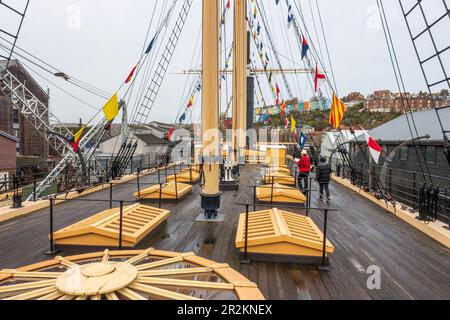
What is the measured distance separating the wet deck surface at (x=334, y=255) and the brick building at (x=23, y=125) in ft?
102

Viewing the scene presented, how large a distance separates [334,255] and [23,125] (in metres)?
39.4

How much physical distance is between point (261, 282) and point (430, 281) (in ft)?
7.29

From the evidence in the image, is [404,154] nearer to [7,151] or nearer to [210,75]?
[210,75]

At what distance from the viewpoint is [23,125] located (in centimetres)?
3466

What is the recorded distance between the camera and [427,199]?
20.6 ft

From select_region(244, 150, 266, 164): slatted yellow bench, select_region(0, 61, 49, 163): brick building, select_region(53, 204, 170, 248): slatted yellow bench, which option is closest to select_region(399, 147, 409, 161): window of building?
select_region(244, 150, 266, 164): slatted yellow bench

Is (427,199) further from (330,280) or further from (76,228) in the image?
(76,228)

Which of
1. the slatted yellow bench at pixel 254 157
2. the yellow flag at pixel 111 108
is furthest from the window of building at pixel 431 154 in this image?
the yellow flag at pixel 111 108

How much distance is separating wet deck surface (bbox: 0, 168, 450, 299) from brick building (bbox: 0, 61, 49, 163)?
31.2 metres

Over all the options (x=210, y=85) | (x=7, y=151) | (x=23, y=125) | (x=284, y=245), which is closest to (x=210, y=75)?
(x=210, y=85)

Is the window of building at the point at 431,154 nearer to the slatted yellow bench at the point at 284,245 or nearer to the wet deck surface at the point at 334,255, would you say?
the wet deck surface at the point at 334,255

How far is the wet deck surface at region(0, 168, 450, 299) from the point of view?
11.9ft

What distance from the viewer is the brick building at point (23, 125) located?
1251 inches

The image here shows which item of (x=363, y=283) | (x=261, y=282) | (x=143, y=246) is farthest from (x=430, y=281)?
(x=143, y=246)
